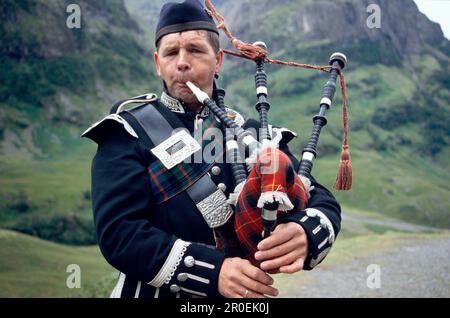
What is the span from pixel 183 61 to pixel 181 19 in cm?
29

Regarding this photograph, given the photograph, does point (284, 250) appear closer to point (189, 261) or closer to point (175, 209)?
point (189, 261)

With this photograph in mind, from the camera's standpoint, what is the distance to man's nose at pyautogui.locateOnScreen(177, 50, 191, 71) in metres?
2.67

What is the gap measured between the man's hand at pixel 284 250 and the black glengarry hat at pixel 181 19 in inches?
52.0

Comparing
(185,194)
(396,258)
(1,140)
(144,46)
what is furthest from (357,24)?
(185,194)

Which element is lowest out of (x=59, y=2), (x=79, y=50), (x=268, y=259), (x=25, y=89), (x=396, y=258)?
(x=396, y=258)

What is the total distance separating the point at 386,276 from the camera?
15.3 metres

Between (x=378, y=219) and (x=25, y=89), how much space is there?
206 ft

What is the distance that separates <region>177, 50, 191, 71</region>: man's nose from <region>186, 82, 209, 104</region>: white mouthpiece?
4.0 inches

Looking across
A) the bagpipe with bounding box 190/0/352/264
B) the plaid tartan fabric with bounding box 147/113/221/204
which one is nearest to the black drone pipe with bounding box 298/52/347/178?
the bagpipe with bounding box 190/0/352/264

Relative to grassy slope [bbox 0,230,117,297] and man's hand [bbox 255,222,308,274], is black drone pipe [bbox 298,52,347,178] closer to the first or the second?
man's hand [bbox 255,222,308,274]

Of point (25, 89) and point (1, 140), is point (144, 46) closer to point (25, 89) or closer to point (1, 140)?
point (25, 89)

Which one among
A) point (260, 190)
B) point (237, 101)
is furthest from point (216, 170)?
point (237, 101)

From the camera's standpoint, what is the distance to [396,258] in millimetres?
17875

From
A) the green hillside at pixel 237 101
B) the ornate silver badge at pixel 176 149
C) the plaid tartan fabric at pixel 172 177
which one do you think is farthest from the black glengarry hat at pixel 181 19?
the green hillside at pixel 237 101
